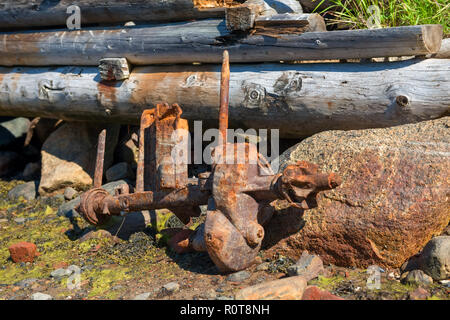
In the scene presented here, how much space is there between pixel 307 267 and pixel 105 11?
134 inches

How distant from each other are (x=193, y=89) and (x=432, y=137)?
2.09 meters

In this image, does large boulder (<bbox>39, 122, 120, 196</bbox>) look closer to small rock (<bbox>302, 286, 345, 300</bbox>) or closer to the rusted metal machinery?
the rusted metal machinery

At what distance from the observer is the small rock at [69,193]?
5.32 metres

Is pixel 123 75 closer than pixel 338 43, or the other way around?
pixel 338 43

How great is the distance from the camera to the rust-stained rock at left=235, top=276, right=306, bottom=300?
8.77 feet

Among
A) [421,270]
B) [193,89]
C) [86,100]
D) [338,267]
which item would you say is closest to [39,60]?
[86,100]

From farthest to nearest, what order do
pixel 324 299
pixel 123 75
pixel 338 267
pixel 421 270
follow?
1. pixel 123 75
2. pixel 338 267
3. pixel 421 270
4. pixel 324 299

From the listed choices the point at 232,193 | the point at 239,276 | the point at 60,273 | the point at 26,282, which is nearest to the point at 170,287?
the point at 239,276

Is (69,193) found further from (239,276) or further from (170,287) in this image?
(239,276)

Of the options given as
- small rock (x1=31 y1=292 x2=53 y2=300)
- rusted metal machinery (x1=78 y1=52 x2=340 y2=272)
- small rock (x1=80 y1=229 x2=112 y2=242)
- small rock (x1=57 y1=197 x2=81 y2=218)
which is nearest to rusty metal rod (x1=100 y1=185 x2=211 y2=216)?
rusted metal machinery (x1=78 y1=52 x2=340 y2=272)

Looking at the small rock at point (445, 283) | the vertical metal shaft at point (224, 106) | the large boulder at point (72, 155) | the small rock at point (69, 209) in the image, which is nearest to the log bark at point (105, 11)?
the large boulder at point (72, 155)

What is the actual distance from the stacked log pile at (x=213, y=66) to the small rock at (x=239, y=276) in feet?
5.14

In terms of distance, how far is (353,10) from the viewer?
493 cm

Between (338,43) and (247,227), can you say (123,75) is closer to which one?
(338,43)
